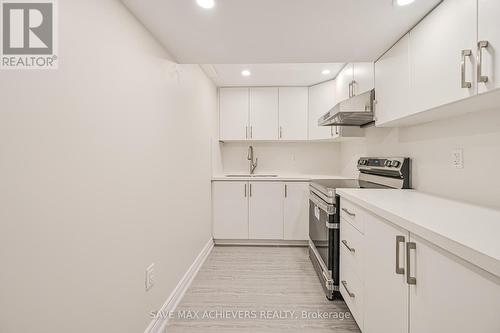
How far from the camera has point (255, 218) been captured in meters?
3.10

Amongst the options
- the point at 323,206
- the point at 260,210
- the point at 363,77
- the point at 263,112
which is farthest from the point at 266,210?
the point at 363,77

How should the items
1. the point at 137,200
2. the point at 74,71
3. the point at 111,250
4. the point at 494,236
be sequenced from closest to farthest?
the point at 494,236 < the point at 74,71 < the point at 111,250 < the point at 137,200

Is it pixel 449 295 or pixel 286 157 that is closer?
pixel 449 295

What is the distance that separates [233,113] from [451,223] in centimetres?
292

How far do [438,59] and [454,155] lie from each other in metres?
0.60

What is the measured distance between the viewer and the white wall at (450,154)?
1181 millimetres

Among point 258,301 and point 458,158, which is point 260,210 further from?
point 458,158

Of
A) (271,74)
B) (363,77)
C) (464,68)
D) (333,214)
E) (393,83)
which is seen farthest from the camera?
(271,74)

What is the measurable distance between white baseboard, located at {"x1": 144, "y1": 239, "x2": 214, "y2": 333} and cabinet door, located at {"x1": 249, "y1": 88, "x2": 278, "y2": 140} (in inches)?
69.9

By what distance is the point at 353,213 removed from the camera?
1552 mm

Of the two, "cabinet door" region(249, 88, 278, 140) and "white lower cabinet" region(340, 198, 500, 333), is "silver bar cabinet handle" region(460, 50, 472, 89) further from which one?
"cabinet door" region(249, 88, 278, 140)

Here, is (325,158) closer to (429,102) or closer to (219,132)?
(219,132)

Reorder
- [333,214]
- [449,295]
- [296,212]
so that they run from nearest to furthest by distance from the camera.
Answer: [449,295]
[333,214]
[296,212]

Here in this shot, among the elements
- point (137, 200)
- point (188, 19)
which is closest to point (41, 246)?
point (137, 200)
